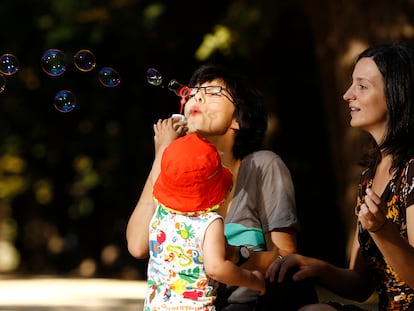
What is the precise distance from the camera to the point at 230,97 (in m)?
3.83

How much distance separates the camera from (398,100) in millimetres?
3504

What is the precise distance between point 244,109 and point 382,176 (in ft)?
1.93

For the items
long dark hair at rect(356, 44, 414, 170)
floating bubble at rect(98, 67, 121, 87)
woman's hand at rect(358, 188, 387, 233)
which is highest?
floating bubble at rect(98, 67, 121, 87)

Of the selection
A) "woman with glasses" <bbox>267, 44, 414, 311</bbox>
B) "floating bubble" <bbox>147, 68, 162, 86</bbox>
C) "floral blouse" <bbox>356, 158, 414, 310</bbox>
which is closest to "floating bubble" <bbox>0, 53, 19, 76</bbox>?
"floating bubble" <bbox>147, 68, 162, 86</bbox>

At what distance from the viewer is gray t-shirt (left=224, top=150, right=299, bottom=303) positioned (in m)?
3.64

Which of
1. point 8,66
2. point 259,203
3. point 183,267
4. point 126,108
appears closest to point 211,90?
point 259,203

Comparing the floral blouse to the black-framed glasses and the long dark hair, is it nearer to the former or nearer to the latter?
the long dark hair

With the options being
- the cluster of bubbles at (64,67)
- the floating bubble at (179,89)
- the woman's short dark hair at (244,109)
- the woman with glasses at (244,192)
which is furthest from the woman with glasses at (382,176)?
the cluster of bubbles at (64,67)

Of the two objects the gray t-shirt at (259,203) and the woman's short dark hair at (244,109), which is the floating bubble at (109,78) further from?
the gray t-shirt at (259,203)

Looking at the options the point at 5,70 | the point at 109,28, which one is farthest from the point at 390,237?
the point at 109,28

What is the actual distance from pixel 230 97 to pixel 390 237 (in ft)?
3.22

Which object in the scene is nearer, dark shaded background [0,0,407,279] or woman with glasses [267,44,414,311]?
woman with glasses [267,44,414,311]

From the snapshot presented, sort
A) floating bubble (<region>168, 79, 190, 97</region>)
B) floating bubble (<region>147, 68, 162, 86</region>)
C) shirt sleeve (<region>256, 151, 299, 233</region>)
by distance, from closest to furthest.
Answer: shirt sleeve (<region>256, 151, 299, 233</region>) < floating bubble (<region>168, 79, 190, 97</region>) < floating bubble (<region>147, 68, 162, 86</region>)

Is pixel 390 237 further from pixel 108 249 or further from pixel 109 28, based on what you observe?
pixel 108 249
